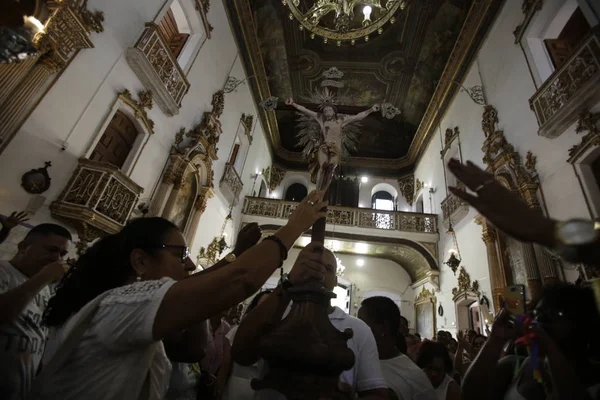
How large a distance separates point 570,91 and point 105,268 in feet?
23.4

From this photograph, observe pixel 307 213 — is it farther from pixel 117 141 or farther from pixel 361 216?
pixel 361 216

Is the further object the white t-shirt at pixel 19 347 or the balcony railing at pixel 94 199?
the balcony railing at pixel 94 199

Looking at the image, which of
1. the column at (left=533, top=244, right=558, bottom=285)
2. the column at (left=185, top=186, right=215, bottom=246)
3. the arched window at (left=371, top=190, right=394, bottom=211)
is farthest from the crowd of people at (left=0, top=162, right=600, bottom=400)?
the arched window at (left=371, top=190, right=394, bottom=211)

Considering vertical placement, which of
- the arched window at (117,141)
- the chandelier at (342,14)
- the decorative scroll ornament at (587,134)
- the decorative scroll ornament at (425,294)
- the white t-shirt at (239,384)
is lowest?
the white t-shirt at (239,384)

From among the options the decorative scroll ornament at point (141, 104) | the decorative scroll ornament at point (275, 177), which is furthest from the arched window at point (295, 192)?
the decorative scroll ornament at point (141, 104)

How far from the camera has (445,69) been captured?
10773 millimetres

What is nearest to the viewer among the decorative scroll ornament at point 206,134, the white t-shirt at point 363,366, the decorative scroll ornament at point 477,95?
the white t-shirt at point 363,366

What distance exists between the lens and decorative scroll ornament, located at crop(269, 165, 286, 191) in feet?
51.6

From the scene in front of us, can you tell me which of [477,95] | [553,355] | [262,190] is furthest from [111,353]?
[262,190]

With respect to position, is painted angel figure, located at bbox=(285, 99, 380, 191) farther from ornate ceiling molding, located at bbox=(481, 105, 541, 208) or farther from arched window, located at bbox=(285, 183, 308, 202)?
arched window, located at bbox=(285, 183, 308, 202)

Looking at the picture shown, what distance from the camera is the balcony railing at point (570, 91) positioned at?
15.6 feet

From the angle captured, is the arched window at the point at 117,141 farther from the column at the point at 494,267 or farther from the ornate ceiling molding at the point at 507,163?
the column at the point at 494,267

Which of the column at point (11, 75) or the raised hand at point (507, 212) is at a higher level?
the column at point (11, 75)

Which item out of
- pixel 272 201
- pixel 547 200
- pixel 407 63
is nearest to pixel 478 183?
pixel 547 200
